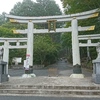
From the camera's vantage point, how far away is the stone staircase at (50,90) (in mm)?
9203

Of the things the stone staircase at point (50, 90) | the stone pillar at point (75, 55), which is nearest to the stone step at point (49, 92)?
the stone staircase at point (50, 90)

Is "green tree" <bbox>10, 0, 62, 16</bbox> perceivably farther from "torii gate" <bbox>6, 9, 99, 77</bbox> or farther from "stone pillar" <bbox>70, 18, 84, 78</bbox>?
"stone pillar" <bbox>70, 18, 84, 78</bbox>

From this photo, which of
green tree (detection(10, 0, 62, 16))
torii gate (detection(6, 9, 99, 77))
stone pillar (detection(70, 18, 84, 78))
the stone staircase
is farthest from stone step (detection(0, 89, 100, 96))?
green tree (detection(10, 0, 62, 16))

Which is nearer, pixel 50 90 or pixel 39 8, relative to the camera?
pixel 50 90

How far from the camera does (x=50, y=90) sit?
31.3 feet

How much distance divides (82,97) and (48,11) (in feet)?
139

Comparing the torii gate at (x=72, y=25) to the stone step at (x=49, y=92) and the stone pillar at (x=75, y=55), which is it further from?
the stone step at (x=49, y=92)

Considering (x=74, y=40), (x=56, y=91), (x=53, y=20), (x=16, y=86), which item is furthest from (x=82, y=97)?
Answer: (x=53, y=20)

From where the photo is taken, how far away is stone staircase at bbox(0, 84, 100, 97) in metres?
9.20

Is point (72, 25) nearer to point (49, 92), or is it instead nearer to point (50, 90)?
point (50, 90)


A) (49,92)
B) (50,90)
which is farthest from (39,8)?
(49,92)

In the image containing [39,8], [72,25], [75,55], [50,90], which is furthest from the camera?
[39,8]

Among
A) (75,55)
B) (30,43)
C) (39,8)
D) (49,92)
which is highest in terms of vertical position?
(39,8)

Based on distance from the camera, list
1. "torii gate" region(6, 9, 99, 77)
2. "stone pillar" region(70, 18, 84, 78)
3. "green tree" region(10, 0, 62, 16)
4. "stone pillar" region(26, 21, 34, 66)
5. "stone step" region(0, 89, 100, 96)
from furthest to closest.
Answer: "green tree" region(10, 0, 62, 16) → "stone pillar" region(26, 21, 34, 66) → "torii gate" region(6, 9, 99, 77) → "stone pillar" region(70, 18, 84, 78) → "stone step" region(0, 89, 100, 96)
